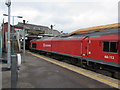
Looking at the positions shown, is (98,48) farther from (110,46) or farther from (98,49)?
(110,46)

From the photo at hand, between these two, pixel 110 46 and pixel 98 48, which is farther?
pixel 98 48

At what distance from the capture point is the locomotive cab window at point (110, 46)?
7.07 m

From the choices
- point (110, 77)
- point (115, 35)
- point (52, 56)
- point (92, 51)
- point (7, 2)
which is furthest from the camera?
point (52, 56)

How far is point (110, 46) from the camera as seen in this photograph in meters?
7.33

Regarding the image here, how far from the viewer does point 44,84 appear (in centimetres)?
609

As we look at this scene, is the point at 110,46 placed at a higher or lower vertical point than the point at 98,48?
higher

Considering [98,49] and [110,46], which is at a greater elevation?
[110,46]

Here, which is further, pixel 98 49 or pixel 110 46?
pixel 98 49

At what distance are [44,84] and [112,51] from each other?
4.98m

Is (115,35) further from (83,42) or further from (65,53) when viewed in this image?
(65,53)

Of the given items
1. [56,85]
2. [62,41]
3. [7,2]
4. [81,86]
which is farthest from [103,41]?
[7,2]

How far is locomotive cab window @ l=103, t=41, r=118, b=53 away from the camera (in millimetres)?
7070

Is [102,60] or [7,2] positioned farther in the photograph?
[7,2]

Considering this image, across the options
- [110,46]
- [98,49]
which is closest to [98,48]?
[98,49]
